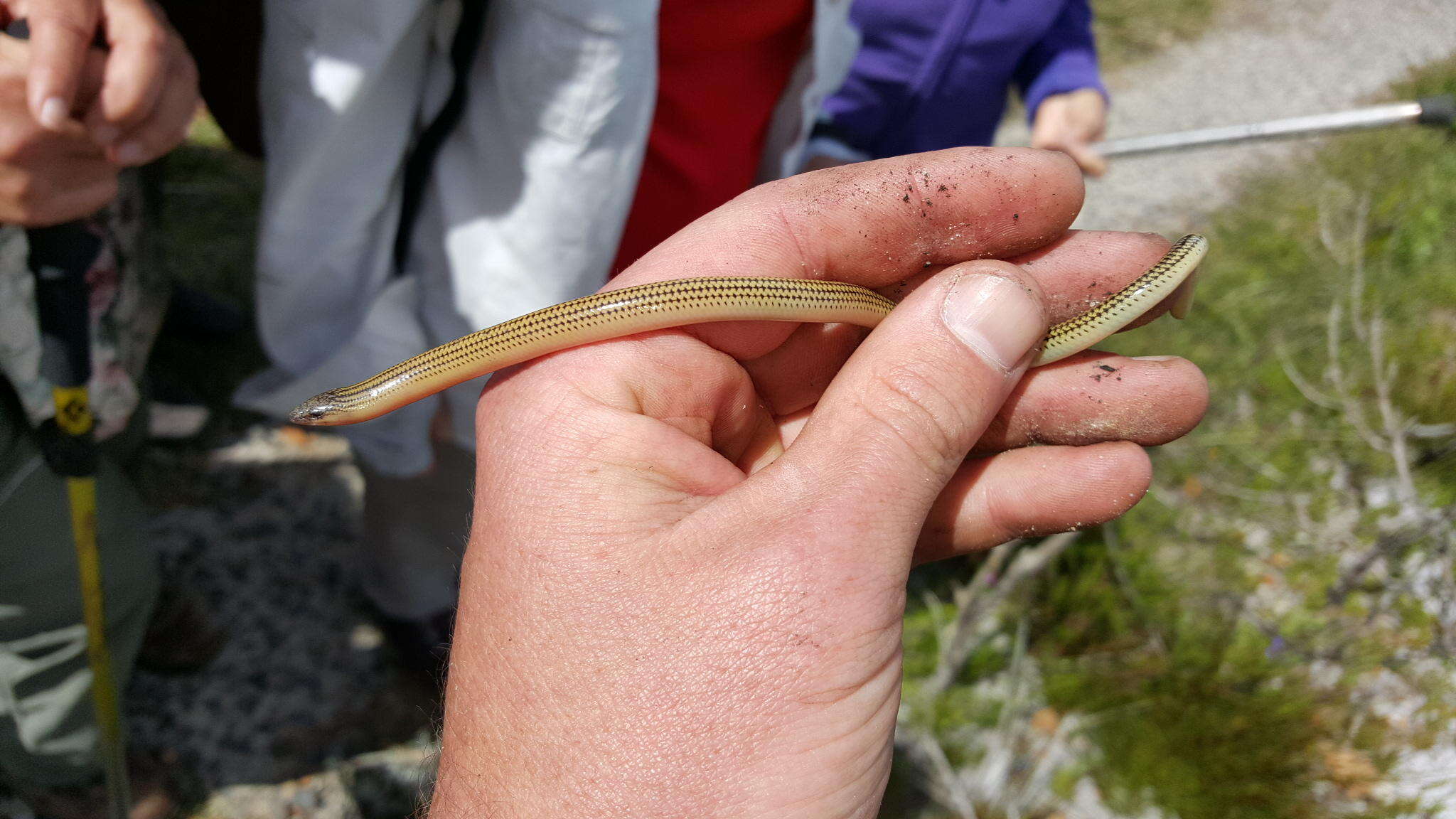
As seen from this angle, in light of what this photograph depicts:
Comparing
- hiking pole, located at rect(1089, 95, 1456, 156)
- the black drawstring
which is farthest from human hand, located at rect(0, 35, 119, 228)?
hiking pole, located at rect(1089, 95, 1456, 156)

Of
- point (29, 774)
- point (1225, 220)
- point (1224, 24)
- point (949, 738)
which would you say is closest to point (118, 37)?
point (29, 774)

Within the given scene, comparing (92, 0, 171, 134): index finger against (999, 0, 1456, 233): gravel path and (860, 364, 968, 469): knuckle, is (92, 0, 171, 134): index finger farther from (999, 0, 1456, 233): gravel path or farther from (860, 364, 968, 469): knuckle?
(999, 0, 1456, 233): gravel path

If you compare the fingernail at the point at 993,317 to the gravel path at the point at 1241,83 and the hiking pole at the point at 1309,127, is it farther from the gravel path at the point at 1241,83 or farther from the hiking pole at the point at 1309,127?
the gravel path at the point at 1241,83

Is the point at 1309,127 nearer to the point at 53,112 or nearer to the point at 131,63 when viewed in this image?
the point at 131,63

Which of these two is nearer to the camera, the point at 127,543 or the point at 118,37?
the point at 118,37

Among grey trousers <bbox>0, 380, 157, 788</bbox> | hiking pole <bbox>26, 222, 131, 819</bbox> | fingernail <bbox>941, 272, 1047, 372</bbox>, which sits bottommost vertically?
grey trousers <bbox>0, 380, 157, 788</bbox>

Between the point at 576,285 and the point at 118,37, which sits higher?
the point at 118,37

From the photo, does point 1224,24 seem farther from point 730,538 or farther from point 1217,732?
point 730,538

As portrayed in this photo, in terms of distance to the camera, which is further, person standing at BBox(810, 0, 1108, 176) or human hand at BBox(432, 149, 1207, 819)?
person standing at BBox(810, 0, 1108, 176)
